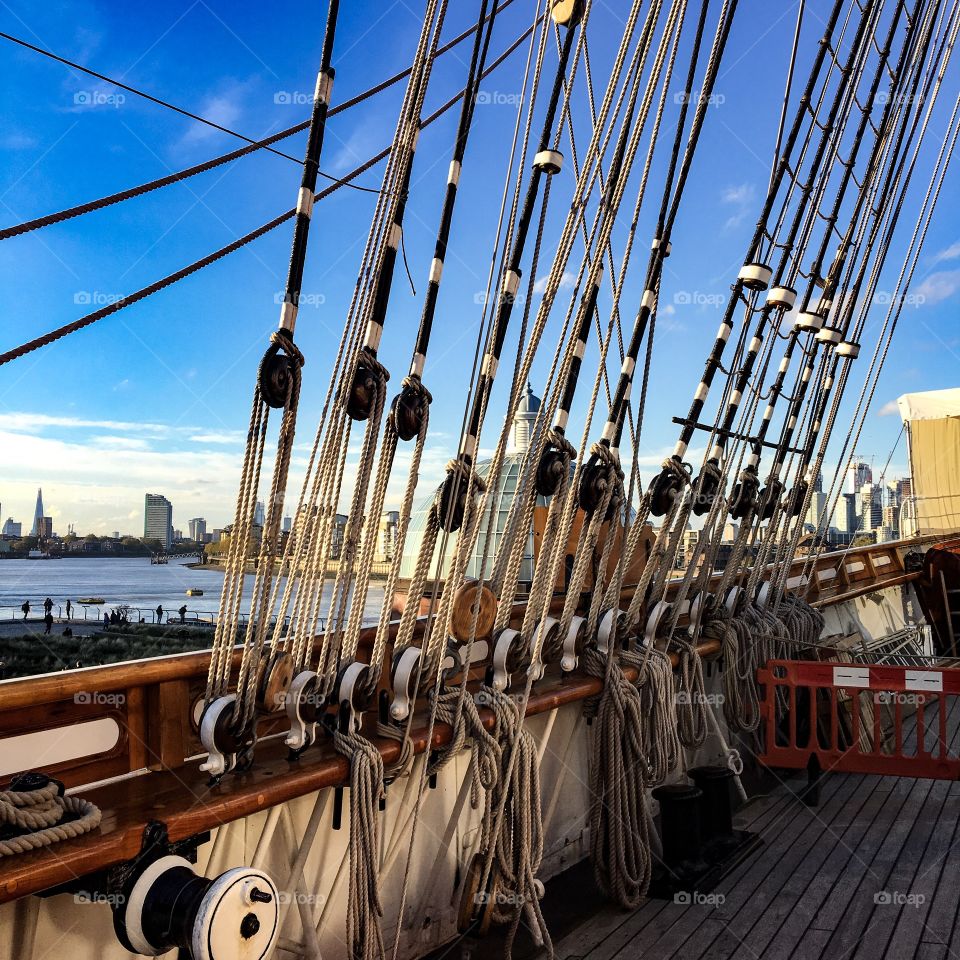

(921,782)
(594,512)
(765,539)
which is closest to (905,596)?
(765,539)

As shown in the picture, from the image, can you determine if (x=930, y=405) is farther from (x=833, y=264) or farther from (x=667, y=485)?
(x=667, y=485)

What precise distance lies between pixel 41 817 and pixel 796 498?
4.64 metres

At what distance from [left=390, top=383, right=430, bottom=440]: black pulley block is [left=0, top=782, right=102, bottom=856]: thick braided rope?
3.71 ft

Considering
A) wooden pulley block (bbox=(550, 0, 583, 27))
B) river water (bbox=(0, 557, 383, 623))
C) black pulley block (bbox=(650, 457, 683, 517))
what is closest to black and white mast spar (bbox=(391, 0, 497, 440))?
wooden pulley block (bbox=(550, 0, 583, 27))

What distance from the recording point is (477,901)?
238cm

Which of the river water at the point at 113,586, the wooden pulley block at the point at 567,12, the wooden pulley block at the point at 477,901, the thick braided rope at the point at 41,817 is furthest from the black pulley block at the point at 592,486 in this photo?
the river water at the point at 113,586

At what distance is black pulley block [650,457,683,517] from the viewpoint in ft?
11.8

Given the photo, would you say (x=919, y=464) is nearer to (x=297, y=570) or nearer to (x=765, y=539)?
(x=765, y=539)

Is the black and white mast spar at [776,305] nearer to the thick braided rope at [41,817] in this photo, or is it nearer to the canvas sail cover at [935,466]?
the thick braided rope at [41,817]

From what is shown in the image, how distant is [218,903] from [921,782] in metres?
3.42

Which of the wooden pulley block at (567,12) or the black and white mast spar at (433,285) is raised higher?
the wooden pulley block at (567,12)

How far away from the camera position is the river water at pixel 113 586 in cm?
5416

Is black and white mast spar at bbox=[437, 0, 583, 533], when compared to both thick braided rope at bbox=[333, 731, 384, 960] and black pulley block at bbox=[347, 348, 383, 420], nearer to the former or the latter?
black pulley block at bbox=[347, 348, 383, 420]

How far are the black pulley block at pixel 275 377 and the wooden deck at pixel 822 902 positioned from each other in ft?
5.67
